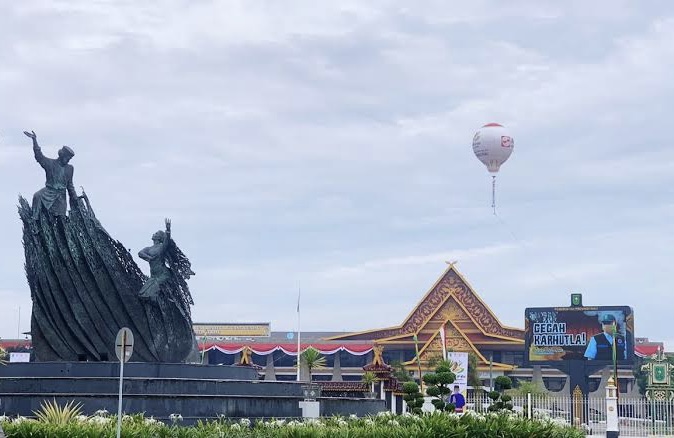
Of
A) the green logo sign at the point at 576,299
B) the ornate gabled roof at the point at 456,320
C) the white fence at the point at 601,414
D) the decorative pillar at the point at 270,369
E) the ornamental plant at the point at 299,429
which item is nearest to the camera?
the ornamental plant at the point at 299,429

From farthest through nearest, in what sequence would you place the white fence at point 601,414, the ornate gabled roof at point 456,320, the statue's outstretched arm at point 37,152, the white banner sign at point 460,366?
1. the ornate gabled roof at point 456,320
2. the white banner sign at point 460,366
3. the white fence at point 601,414
4. the statue's outstretched arm at point 37,152

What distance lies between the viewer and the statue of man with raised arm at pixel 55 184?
30938 millimetres

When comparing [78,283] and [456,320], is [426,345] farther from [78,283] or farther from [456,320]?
[78,283]

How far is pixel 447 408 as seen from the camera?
32.1 meters

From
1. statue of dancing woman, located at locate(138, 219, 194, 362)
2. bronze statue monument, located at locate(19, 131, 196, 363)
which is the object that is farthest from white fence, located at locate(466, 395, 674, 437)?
bronze statue monument, located at locate(19, 131, 196, 363)

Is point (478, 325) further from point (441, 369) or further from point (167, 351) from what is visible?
point (167, 351)

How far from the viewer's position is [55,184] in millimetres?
31031

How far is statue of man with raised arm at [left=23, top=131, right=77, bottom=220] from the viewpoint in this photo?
3094cm

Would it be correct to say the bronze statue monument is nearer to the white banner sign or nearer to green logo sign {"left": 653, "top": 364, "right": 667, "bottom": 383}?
green logo sign {"left": 653, "top": 364, "right": 667, "bottom": 383}

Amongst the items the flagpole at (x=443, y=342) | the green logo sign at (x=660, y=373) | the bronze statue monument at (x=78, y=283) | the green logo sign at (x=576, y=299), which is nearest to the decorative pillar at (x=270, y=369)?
the flagpole at (x=443, y=342)

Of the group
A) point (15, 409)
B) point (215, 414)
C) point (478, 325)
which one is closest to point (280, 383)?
point (215, 414)

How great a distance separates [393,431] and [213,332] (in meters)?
81.4

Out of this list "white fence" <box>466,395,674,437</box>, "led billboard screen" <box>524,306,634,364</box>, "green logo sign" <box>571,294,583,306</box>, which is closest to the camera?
"white fence" <box>466,395,674,437</box>

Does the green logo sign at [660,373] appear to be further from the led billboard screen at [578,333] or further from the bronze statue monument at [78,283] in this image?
the led billboard screen at [578,333]
